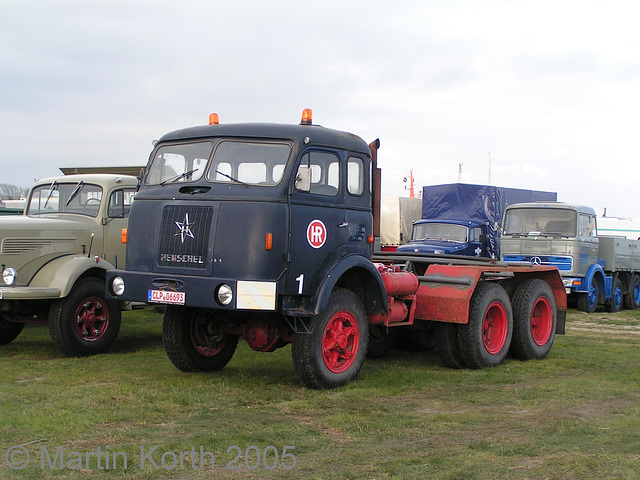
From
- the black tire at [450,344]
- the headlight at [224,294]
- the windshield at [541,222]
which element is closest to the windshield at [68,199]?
the headlight at [224,294]

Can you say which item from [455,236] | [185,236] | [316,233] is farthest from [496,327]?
[455,236]

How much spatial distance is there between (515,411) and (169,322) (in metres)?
3.73

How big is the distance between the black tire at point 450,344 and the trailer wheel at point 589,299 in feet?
32.7

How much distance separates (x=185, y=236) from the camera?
7168mm

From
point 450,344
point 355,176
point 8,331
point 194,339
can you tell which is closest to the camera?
point 355,176

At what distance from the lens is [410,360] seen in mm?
9820

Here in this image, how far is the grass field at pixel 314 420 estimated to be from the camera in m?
4.88

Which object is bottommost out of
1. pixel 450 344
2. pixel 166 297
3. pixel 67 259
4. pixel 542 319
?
pixel 450 344

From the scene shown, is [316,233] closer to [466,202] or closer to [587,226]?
[587,226]

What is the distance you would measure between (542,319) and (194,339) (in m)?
4.93

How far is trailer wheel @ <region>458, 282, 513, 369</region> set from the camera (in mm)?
8891

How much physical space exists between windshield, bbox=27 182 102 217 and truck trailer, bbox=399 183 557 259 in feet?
32.5

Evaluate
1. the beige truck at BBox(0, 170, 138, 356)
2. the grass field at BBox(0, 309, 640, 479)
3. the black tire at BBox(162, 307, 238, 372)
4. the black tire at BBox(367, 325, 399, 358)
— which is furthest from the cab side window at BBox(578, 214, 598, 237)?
the black tire at BBox(162, 307, 238, 372)

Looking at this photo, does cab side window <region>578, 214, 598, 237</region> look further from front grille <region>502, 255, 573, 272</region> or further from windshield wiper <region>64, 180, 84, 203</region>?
windshield wiper <region>64, 180, 84, 203</region>
